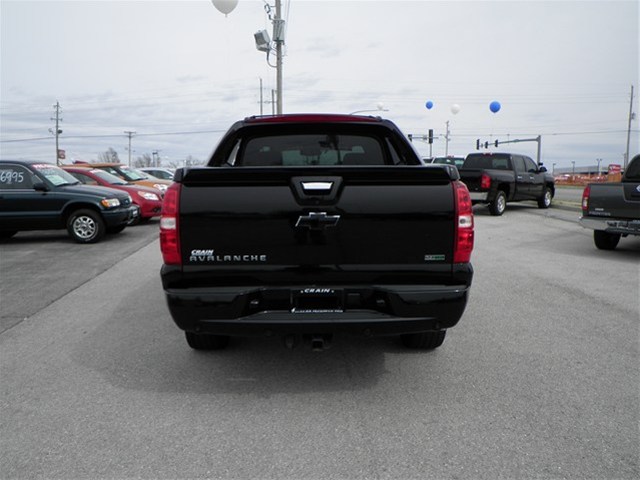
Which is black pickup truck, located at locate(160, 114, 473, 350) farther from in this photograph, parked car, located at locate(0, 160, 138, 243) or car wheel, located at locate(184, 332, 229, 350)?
parked car, located at locate(0, 160, 138, 243)

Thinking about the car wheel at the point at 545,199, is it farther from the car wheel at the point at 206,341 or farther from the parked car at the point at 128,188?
the car wheel at the point at 206,341

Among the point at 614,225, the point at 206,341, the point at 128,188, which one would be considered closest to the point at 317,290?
the point at 206,341

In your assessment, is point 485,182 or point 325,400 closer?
point 325,400

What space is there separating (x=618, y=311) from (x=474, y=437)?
11.4ft

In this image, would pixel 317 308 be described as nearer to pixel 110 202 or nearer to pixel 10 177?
pixel 110 202

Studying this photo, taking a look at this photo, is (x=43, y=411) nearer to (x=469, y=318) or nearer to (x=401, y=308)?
(x=401, y=308)

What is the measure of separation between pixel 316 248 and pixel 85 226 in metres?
8.46

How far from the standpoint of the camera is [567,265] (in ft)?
25.9

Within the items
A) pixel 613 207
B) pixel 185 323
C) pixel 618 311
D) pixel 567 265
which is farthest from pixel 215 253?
pixel 613 207

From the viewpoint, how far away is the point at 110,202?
1016 centimetres

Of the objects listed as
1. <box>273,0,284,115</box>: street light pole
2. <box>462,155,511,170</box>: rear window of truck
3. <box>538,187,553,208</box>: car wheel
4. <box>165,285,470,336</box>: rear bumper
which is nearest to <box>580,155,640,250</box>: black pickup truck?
<box>165,285,470,336</box>: rear bumper

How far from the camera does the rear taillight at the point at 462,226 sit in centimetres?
307

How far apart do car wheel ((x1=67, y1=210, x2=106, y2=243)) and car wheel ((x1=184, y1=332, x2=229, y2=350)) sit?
6.99 meters

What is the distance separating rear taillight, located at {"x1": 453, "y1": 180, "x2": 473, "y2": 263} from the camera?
3068 mm
